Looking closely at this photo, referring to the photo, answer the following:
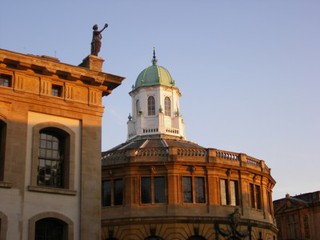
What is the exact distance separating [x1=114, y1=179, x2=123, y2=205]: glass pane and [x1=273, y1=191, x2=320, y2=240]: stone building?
2916cm

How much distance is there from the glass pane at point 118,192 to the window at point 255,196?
40.3 ft

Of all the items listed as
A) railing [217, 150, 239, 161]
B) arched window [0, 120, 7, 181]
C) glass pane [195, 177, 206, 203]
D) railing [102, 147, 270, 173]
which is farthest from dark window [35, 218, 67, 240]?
railing [217, 150, 239, 161]

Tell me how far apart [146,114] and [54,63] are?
130ft

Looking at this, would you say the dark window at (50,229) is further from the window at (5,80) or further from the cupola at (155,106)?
the cupola at (155,106)

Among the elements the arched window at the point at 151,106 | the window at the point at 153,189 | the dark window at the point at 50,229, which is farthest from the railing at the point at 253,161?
the dark window at the point at 50,229

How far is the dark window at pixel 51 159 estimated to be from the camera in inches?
1058

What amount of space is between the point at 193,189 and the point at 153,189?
11.6ft

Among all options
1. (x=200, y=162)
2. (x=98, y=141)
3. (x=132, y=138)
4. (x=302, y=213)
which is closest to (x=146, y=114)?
(x=132, y=138)

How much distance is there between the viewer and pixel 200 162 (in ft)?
171

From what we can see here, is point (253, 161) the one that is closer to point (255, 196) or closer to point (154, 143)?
point (255, 196)

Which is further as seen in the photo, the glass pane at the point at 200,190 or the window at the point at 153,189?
the glass pane at the point at 200,190

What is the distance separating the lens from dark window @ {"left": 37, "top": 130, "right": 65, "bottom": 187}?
26.9 metres

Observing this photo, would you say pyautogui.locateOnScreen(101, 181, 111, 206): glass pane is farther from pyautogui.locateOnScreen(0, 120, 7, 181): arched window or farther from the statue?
pyautogui.locateOnScreen(0, 120, 7, 181): arched window

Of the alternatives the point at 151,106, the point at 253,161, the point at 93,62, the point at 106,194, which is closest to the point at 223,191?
the point at 253,161
